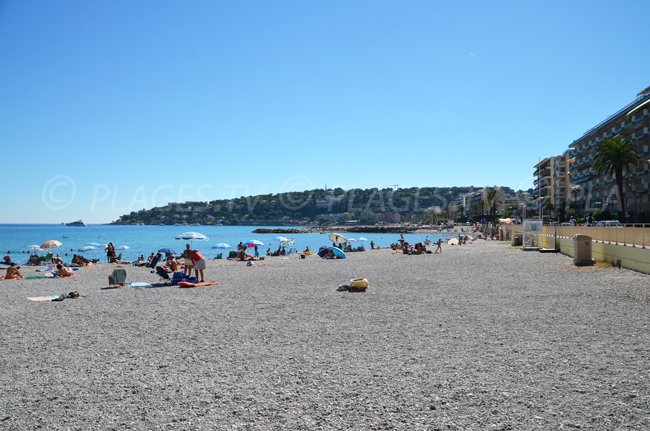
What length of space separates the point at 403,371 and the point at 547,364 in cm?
207

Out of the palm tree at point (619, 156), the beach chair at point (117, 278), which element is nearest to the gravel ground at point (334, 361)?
the beach chair at point (117, 278)

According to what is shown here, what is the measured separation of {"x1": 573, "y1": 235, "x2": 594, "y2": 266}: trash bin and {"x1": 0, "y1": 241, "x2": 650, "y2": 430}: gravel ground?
24.2 feet

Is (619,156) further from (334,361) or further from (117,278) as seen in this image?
(334,361)

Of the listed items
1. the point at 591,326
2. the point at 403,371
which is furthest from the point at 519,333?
the point at 403,371

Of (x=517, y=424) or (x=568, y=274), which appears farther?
(x=568, y=274)

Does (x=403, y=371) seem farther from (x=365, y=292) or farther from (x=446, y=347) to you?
(x=365, y=292)

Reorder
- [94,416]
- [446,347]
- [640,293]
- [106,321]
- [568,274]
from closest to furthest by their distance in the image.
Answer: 1. [94,416]
2. [446,347]
3. [106,321]
4. [640,293]
5. [568,274]

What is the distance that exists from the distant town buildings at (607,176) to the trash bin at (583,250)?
36877 mm

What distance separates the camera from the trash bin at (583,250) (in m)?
22.7

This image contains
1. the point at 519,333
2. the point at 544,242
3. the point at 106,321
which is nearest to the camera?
the point at 519,333

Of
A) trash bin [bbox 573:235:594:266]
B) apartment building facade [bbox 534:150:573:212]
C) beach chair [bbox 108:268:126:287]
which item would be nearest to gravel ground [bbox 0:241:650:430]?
beach chair [bbox 108:268:126:287]

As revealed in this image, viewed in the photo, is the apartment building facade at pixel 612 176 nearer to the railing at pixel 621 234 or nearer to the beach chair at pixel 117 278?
the railing at pixel 621 234

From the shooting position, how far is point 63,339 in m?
10.3

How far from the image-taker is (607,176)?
221ft
